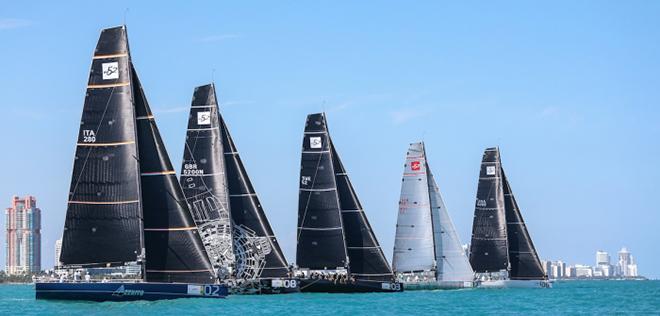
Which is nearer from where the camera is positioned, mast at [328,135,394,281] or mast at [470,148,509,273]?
mast at [328,135,394,281]

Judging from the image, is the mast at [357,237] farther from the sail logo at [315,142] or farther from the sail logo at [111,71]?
the sail logo at [111,71]

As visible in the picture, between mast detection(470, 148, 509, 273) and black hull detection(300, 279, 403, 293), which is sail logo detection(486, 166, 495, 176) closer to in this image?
mast detection(470, 148, 509, 273)

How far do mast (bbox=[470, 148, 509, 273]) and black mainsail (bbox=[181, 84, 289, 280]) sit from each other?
2403 cm

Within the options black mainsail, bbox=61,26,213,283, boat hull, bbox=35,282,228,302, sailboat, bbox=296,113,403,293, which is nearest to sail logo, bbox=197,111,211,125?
sailboat, bbox=296,113,403,293

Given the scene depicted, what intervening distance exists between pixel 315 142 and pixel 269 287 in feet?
31.7

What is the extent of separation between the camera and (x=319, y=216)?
79.7 metres

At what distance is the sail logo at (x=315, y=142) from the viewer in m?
80.2

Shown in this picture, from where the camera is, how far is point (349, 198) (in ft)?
271

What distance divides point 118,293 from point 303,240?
25.2 meters

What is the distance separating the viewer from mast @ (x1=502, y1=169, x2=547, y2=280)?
326 ft

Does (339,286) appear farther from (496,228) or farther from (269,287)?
(496,228)

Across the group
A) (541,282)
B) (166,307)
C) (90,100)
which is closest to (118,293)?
(166,307)

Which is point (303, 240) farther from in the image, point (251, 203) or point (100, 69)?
point (100, 69)

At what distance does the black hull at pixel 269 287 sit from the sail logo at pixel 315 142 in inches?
333
